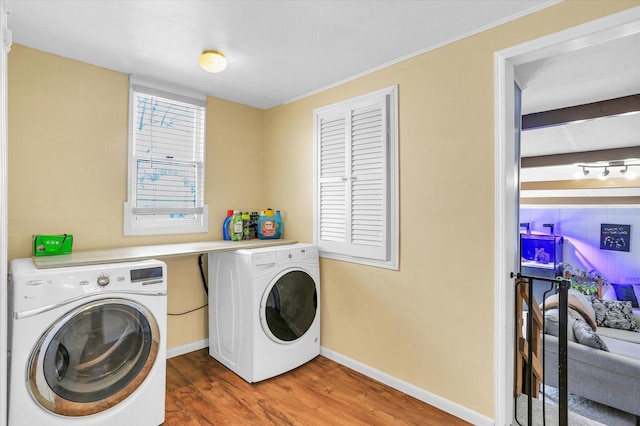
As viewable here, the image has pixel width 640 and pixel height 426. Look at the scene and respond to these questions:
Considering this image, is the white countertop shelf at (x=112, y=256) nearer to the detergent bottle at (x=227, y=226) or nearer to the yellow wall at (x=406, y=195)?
the yellow wall at (x=406, y=195)

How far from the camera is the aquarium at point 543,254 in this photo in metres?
6.98

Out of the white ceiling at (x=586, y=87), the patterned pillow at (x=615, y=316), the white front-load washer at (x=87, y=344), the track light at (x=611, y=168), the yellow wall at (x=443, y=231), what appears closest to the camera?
the white front-load washer at (x=87, y=344)

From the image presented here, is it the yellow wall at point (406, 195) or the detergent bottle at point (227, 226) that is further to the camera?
the detergent bottle at point (227, 226)

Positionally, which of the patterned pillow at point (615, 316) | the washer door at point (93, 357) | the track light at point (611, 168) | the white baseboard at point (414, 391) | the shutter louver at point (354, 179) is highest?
the track light at point (611, 168)

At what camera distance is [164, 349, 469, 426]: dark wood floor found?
201 cm

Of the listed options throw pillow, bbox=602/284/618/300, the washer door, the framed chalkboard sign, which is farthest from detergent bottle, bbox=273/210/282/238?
throw pillow, bbox=602/284/618/300

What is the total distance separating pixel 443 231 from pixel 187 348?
7.54 ft

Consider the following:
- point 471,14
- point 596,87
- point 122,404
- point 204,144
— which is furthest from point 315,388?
point 596,87


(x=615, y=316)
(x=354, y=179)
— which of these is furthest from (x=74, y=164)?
(x=615, y=316)

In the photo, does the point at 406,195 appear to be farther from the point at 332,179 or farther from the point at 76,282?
the point at 76,282

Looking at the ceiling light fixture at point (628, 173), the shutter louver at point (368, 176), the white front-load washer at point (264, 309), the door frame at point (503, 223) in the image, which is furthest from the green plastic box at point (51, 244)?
the ceiling light fixture at point (628, 173)

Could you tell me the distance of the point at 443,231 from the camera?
2131 millimetres

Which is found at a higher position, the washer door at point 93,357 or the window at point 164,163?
the window at point 164,163

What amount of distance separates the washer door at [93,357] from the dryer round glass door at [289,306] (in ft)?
2.59
